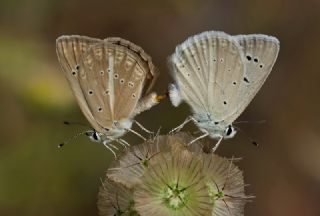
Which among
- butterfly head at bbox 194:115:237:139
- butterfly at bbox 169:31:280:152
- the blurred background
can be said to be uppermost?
butterfly at bbox 169:31:280:152

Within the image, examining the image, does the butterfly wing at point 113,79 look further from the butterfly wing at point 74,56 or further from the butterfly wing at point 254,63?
the butterfly wing at point 254,63

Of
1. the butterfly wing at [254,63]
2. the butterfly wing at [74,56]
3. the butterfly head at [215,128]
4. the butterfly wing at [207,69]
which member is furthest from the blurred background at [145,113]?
the butterfly wing at [254,63]

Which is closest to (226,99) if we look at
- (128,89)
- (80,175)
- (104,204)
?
(128,89)

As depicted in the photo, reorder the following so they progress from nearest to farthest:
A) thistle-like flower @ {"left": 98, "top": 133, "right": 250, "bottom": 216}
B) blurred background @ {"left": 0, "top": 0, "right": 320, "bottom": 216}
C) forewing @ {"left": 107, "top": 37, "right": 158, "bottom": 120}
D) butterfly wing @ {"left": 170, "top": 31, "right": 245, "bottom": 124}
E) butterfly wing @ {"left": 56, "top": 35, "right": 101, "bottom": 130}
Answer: thistle-like flower @ {"left": 98, "top": 133, "right": 250, "bottom": 216} → butterfly wing @ {"left": 56, "top": 35, "right": 101, "bottom": 130} → forewing @ {"left": 107, "top": 37, "right": 158, "bottom": 120} → butterfly wing @ {"left": 170, "top": 31, "right": 245, "bottom": 124} → blurred background @ {"left": 0, "top": 0, "right": 320, "bottom": 216}

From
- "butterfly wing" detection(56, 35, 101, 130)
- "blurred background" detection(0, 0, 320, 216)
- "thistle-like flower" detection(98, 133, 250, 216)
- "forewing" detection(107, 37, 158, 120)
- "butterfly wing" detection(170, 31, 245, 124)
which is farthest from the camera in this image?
"blurred background" detection(0, 0, 320, 216)

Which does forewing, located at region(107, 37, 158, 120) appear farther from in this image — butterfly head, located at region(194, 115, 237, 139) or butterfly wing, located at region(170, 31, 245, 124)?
butterfly head, located at region(194, 115, 237, 139)

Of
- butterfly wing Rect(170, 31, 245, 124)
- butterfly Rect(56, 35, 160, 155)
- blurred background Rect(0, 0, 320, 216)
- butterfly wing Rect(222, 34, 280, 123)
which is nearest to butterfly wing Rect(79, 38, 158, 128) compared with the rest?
butterfly Rect(56, 35, 160, 155)

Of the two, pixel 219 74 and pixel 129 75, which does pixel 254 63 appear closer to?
pixel 219 74

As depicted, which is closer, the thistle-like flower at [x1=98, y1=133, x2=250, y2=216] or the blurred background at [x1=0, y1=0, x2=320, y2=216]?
the thistle-like flower at [x1=98, y1=133, x2=250, y2=216]
